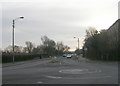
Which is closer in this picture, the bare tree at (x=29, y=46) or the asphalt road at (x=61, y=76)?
the asphalt road at (x=61, y=76)

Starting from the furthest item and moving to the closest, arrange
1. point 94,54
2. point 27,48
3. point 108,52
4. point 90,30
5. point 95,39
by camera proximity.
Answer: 1. point 27,48
2. point 90,30
3. point 94,54
4. point 95,39
5. point 108,52

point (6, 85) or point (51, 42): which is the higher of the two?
point (51, 42)

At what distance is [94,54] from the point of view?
91812mm

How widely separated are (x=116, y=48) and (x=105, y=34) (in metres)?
7.82

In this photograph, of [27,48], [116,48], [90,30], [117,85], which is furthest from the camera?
[27,48]

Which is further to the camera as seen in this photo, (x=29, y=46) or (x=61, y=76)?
(x=29, y=46)

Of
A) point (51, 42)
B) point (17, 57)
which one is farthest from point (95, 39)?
point (51, 42)

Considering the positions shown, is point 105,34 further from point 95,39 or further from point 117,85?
point 117,85

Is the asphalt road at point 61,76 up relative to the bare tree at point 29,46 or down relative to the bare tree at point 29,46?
down

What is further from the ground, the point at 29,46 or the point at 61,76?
the point at 29,46

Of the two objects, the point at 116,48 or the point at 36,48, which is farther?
the point at 36,48

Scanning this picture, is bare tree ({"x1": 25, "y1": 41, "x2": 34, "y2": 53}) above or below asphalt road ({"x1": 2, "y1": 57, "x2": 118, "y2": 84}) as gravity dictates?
above

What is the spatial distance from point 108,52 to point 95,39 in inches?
262

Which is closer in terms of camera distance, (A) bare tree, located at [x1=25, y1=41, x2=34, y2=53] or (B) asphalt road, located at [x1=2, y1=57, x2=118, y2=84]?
(B) asphalt road, located at [x1=2, y1=57, x2=118, y2=84]
